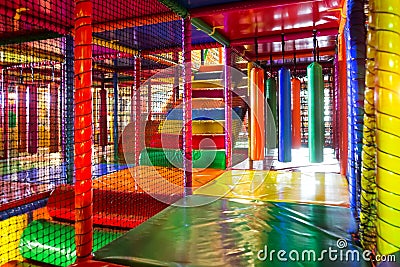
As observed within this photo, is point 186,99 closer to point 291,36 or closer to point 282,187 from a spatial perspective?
point 282,187

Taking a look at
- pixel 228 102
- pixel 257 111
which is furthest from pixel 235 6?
pixel 228 102

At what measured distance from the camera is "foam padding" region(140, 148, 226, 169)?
5.19 m

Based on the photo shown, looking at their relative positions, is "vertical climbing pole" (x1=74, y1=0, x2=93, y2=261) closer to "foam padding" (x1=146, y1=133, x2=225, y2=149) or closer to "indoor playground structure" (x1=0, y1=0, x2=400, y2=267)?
"indoor playground structure" (x1=0, y1=0, x2=400, y2=267)

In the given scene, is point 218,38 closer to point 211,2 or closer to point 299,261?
point 211,2

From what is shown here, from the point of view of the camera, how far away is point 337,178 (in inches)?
130

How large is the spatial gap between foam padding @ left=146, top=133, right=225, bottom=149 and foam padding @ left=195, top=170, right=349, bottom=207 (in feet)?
5.34

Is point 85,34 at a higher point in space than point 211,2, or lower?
lower

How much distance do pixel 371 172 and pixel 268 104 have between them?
2.46 meters

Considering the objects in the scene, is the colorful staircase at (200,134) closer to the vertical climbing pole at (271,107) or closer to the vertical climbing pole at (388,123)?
the vertical climbing pole at (271,107)

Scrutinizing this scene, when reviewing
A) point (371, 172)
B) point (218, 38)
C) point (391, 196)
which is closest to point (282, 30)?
point (218, 38)

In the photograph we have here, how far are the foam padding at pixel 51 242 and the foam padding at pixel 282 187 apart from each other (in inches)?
38.4

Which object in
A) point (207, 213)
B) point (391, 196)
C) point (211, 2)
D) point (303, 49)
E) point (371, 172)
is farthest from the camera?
point (303, 49)

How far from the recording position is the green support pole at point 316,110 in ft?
9.97

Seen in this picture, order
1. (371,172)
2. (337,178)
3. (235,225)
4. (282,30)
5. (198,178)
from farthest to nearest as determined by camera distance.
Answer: (198,178)
(282,30)
(337,178)
(235,225)
(371,172)
